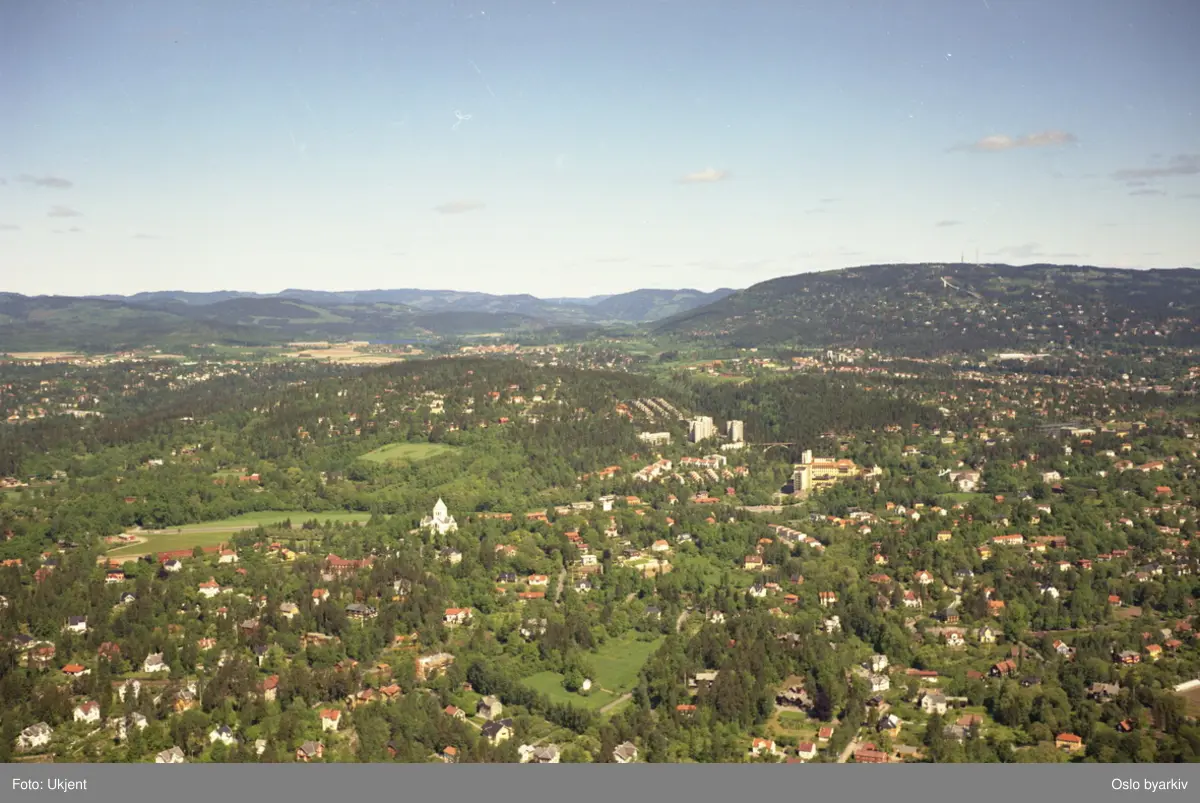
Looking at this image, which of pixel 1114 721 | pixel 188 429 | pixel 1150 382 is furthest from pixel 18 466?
pixel 1150 382

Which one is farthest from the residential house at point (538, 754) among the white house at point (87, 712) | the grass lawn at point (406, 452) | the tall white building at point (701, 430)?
the tall white building at point (701, 430)

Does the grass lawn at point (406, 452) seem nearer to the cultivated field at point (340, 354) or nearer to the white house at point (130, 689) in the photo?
the white house at point (130, 689)

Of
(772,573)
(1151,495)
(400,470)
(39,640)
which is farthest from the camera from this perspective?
(400,470)

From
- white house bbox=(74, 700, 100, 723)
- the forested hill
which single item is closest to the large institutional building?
white house bbox=(74, 700, 100, 723)

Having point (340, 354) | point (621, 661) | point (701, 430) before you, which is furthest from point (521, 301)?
point (621, 661)

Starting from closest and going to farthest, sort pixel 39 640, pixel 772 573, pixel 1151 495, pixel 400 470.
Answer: pixel 39 640 < pixel 772 573 < pixel 1151 495 < pixel 400 470

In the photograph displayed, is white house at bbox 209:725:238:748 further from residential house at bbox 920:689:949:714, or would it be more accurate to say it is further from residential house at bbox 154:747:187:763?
residential house at bbox 920:689:949:714

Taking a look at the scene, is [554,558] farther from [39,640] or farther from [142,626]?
[39,640]
